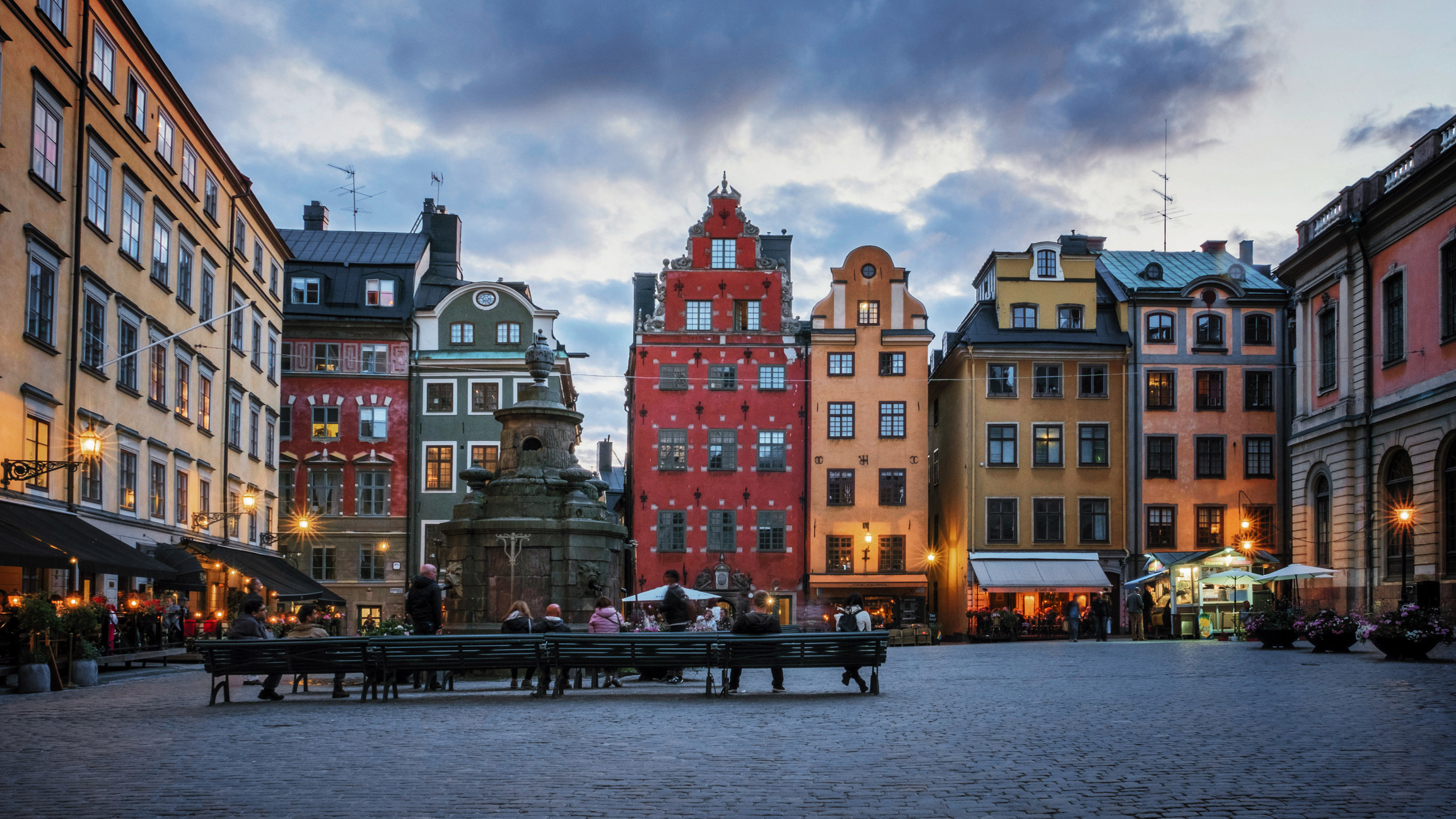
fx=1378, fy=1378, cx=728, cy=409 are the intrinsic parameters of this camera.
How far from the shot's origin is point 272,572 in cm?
4128

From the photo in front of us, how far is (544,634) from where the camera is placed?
17359mm

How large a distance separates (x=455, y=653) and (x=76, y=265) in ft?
55.0

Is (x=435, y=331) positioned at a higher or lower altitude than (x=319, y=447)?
higher

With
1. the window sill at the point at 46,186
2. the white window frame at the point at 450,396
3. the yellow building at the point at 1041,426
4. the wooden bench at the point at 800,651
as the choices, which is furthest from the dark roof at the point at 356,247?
the wooden bench at the point at 800,651

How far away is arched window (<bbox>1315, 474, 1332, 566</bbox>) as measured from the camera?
40250 mm

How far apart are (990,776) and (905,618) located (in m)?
44.3

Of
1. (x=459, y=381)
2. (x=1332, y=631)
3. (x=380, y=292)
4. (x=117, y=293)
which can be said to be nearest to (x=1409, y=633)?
(x=1332, y=631)

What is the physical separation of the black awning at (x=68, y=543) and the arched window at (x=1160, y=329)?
37469 mm

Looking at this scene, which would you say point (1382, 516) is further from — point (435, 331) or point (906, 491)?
point (435, 331)

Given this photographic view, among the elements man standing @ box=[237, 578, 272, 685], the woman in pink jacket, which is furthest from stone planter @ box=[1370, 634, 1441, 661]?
man standing @ box=[237, 578, 272, 685]

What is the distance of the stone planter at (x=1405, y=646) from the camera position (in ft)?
81.5

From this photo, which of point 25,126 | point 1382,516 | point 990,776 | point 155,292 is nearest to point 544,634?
point 990,776

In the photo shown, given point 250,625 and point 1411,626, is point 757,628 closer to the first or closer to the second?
point 250,625

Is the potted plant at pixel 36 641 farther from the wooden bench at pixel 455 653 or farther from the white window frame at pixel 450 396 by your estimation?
the white window frame at pixel 450 396
